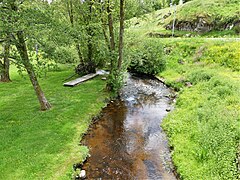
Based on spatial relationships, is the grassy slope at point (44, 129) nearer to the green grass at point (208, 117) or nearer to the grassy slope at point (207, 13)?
the green grass at point (208, 117)

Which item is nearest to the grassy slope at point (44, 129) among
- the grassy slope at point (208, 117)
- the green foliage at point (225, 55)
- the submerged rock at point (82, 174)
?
the submerged rock at point (82, 174)

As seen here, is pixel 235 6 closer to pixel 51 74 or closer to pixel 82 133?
pixel 51 74

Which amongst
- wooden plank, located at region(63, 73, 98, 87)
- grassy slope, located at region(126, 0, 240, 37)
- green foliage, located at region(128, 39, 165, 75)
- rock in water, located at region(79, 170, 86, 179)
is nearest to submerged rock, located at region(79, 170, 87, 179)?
rock in water, located at region(79, 170, 86, 179)

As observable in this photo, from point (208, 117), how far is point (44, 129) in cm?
887

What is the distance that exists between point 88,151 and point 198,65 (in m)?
16.2

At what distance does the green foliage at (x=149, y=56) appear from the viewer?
1024 inches

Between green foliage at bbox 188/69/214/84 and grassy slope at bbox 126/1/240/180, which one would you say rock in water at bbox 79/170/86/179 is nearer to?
grassy slope at bbox 126/1/240/180

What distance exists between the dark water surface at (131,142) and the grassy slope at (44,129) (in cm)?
85

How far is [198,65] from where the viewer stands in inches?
917

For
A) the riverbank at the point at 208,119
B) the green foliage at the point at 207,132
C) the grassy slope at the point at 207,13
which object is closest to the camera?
the green foliage at the point at 207,132

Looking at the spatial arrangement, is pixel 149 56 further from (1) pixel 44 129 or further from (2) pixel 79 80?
(1) pixel 44 129

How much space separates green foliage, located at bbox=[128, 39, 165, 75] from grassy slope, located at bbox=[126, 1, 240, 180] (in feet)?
6.49

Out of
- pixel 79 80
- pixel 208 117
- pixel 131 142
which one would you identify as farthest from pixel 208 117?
pixel 79 80

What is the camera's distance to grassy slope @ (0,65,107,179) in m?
9.60
